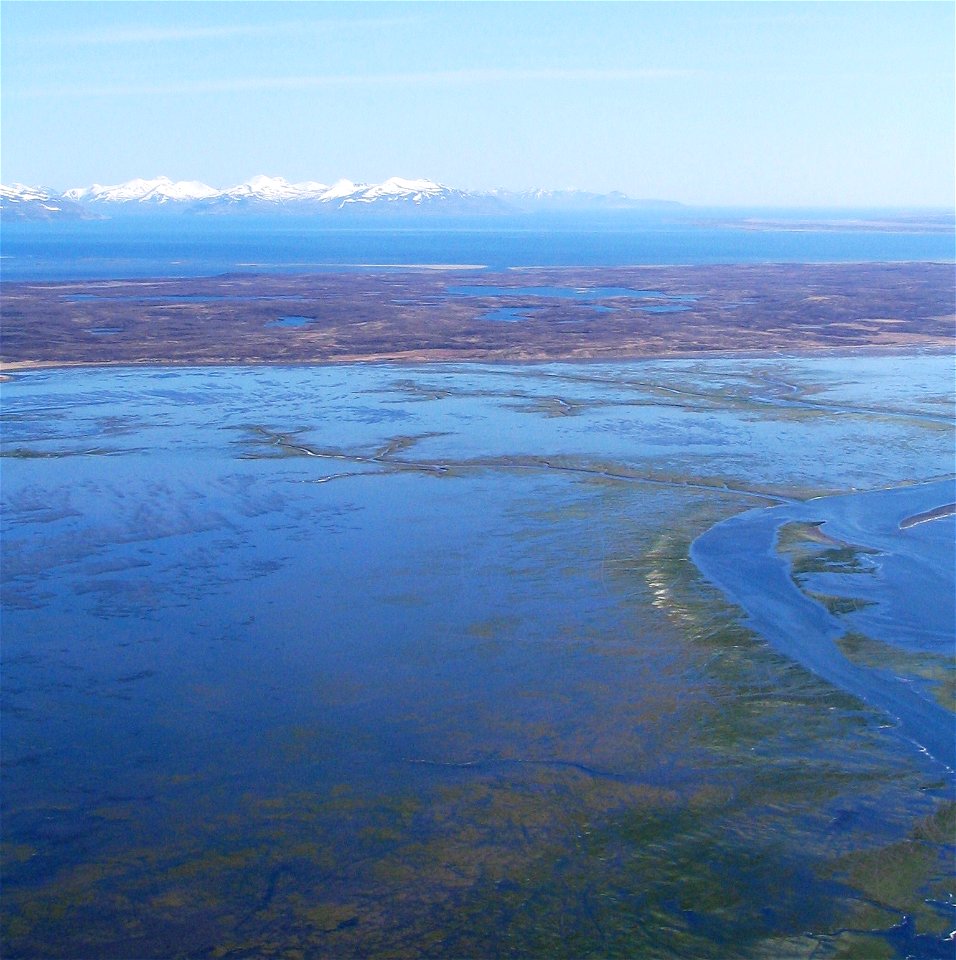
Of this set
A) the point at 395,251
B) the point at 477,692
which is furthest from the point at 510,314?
the point at 395,251

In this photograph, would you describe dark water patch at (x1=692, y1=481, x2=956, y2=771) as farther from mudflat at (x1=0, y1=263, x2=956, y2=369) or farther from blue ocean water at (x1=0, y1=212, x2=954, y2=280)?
blue ocean water at (x1=0, y1=212, x2=954, y2=280)

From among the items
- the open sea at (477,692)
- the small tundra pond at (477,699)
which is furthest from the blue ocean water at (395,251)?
the small tundra pond at (477,699)

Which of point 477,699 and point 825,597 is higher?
point 825,597

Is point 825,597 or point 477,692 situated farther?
point 825,597

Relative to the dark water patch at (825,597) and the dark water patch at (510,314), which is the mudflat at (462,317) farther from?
the dark water patch at (825,597)

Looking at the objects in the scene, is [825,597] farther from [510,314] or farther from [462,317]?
[510,314]

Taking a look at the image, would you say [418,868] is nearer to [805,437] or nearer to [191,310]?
[805,437]
